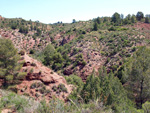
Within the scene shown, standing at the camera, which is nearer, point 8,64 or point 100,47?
point 8,64

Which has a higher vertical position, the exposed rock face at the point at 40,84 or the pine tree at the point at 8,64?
the pine tree at the point at 8,64

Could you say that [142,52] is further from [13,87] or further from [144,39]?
[144,39]

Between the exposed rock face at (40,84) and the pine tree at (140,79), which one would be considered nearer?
the pine tree at (140,79)

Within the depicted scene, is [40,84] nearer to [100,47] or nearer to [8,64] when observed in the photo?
[8,64]

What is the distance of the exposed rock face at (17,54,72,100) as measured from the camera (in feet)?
57.4

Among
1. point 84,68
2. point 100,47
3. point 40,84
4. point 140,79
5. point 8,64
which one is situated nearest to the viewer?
point 140,79

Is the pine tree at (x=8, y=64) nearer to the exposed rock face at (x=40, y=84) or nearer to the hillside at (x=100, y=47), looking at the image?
the exposed rock face at (x=40, y=84)

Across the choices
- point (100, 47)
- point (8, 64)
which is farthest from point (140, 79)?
point (100, 47)

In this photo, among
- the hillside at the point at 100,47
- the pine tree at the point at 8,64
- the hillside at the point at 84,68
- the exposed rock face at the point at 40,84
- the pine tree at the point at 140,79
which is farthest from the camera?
the hillside at the point at 100,47

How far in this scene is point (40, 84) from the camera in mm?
18531

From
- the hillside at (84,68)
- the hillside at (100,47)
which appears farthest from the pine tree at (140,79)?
the hillside at (100,47)

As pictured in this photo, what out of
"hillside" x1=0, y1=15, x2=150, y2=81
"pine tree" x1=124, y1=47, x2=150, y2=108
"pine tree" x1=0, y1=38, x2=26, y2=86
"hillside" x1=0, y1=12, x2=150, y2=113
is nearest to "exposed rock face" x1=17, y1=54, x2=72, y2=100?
"hillside" x1=0, y1=12, x2=150, y2=113

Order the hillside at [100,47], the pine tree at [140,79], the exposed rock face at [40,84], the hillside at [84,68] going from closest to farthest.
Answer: the hillside at [84,68] < the pine tree at [140,79] < the exposed rock face at [40,84] < the hillside at [100,47]

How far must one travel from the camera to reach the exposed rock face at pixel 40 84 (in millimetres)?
17492
